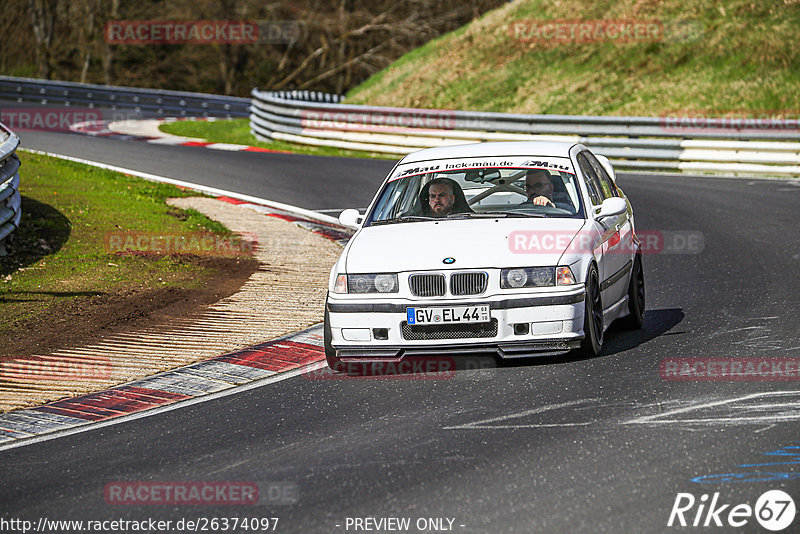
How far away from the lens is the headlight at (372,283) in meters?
8.12

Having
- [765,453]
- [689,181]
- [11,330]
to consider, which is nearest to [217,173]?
[689,181]

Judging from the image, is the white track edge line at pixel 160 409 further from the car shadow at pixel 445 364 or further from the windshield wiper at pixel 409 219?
the windshield wiper at pixel 409 219

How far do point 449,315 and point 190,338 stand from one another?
9.59ft

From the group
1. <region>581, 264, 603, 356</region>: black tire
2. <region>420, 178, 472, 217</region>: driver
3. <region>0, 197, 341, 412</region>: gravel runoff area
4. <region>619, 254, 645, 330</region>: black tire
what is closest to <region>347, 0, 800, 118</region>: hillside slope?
<region>0, 197, 341, 412</region>: gravel runoff area

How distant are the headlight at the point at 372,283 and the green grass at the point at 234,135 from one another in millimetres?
18462

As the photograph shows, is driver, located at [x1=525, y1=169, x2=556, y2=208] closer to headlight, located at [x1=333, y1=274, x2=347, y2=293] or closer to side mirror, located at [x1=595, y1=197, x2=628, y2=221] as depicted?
side mirror, located at [x1=595, y1=197, x2=628, y2=221]

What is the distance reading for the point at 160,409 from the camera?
7.88m

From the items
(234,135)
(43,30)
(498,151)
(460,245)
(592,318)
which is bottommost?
(234,135)

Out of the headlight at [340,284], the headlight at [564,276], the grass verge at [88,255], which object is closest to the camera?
the headlight at [564,276]

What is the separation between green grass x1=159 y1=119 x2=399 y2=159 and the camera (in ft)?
90.6

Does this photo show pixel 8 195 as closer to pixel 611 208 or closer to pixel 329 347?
pixel 329 347

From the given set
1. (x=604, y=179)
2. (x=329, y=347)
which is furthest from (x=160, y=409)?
(x=604, y=179)

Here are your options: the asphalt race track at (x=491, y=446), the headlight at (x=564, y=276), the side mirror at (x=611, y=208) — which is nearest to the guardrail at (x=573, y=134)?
the asphalt race track at (x=491, y=446)

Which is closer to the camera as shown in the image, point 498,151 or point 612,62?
point 498,151
